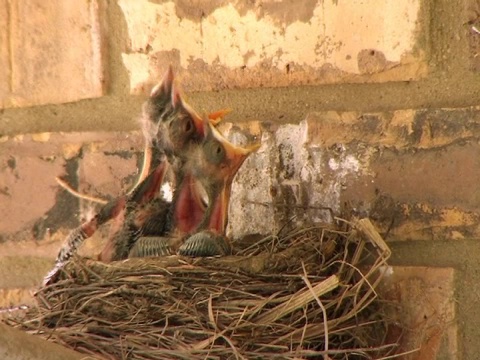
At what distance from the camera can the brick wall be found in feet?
3.24

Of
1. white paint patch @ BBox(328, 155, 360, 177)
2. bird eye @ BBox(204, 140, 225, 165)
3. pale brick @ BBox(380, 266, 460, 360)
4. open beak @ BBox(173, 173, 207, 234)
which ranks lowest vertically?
pale brick @ BBox(380, 266, 460, 360)

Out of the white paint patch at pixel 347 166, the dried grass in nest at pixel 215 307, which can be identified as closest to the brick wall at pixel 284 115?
the white paint patch at pixel 347 166

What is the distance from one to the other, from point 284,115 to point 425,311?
29 cm

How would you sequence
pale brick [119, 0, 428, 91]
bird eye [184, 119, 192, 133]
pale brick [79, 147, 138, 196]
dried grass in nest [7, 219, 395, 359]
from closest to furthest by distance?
1. dried grass in nest [7, 219, 395, 359]
2. bird eye [184, 119, 192, 133]
3. pale brick [119, 0, 428, 91]
4. pale brick [79, 147, 138, 196]

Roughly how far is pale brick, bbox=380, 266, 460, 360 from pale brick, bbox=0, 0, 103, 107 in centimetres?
49

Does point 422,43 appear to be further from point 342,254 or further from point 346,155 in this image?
point 342,254

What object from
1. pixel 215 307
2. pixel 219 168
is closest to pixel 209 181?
pixel 219 168

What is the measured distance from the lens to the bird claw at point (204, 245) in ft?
2.86

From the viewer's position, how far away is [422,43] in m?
1.03

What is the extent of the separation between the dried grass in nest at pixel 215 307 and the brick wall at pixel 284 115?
104 millimetres

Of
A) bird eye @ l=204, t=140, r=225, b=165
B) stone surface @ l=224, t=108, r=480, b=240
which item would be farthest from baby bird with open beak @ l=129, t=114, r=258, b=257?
stone surface @ l=224, t=108, r=480, b=240

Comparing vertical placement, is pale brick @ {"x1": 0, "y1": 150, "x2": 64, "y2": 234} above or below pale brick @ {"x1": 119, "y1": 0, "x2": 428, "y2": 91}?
below

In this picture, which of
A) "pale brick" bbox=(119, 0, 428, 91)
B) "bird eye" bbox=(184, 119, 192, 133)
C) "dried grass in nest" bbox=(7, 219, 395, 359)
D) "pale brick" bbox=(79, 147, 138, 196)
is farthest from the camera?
"pale brick" bbox=(79, 147, 138, 196)

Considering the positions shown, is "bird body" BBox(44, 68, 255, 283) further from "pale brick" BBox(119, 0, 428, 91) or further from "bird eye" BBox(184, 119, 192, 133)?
"pale brick" BBox(119, 0, 428, 91)
